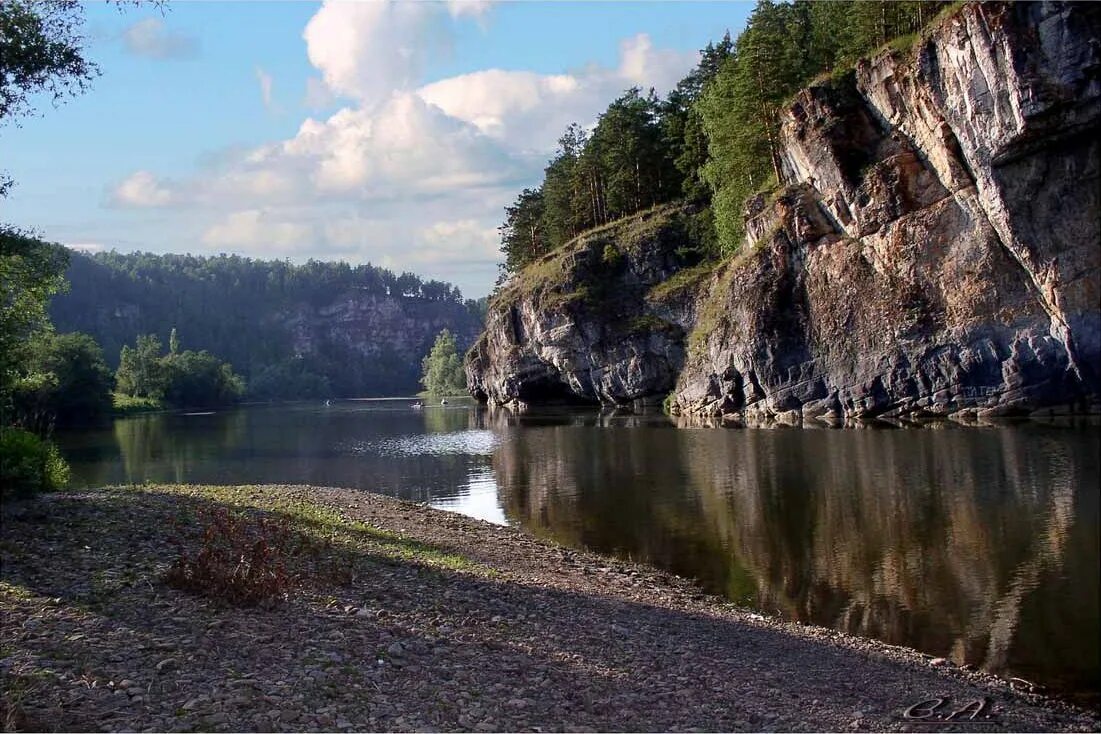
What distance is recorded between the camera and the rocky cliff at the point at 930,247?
159ft

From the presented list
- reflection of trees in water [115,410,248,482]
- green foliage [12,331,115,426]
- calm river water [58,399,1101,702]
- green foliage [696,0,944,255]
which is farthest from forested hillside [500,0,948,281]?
green foliage [12,331,115,426]

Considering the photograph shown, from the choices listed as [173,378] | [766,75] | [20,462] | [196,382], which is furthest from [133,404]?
[20,462]

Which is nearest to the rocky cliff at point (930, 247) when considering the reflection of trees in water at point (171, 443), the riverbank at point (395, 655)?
the reflection of trees in water at point (171, 443)

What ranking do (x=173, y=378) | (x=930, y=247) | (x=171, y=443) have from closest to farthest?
(x=930, y=247)
(x=171, y=443)
(x=173, y=378)

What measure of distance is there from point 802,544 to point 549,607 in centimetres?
1040

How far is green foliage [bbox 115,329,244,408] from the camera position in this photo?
444ft

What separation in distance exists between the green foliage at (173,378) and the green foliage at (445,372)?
39.5 meters

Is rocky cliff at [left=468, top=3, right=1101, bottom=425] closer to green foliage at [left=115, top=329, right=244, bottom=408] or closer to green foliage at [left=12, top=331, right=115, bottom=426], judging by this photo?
green foliage at [left=12, top=331, right=115, bottom=426]

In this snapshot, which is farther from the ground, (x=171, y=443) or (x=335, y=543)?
(x=335, y=543)

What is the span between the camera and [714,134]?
74.7 meters

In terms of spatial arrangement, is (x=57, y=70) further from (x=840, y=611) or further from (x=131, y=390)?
(x=131, y=390)
